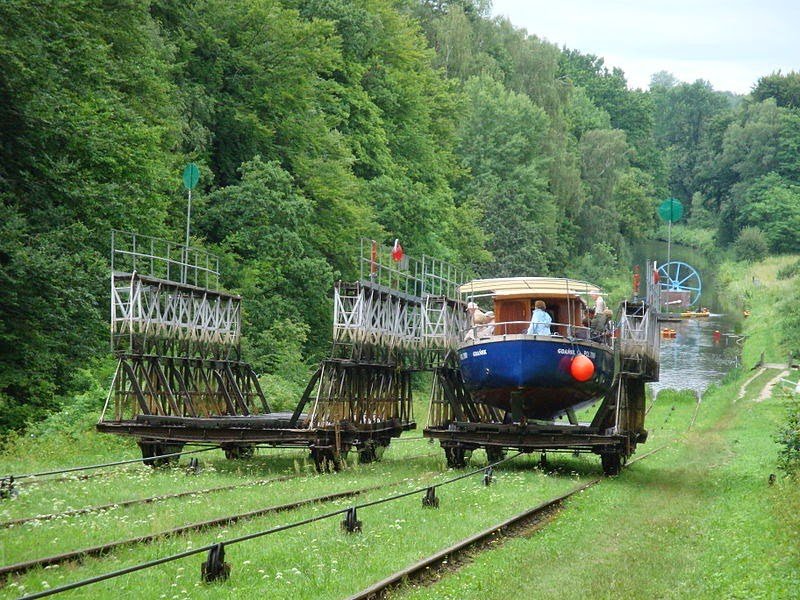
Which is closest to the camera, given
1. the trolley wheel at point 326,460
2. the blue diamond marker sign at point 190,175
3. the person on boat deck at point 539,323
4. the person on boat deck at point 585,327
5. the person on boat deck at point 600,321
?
the trolley wheel at point 326,460

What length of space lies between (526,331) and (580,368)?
2204 millimetres

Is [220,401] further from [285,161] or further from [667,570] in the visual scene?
[285,161]

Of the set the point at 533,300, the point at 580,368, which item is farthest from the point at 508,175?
the point at 580,368

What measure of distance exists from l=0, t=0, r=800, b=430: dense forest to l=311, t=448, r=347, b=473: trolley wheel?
950 cm

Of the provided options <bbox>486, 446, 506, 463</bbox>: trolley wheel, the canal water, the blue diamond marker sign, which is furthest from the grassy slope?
the canal water

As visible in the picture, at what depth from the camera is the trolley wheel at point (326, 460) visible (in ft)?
86.3

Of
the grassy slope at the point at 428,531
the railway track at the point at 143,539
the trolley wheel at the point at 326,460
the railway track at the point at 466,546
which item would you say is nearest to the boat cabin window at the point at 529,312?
the grassy slope at the point at 428,531

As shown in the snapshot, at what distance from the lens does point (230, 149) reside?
174ft

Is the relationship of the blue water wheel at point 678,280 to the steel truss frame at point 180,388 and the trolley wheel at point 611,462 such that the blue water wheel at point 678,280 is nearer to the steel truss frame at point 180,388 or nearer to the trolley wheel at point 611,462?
the trolley wheel at point 611,462

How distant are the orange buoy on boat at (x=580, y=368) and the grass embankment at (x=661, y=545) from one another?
2430 mm

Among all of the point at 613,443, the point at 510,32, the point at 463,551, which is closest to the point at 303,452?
the point at 613,443

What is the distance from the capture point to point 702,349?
99.0 meters

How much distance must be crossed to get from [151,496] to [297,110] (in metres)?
35.6

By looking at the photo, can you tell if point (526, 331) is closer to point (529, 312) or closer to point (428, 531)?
point (529, 312)
